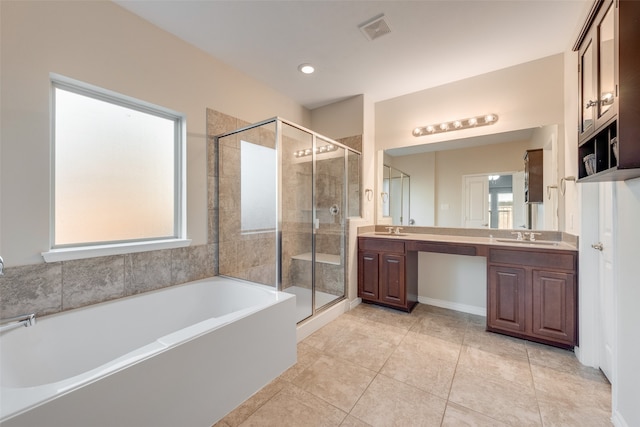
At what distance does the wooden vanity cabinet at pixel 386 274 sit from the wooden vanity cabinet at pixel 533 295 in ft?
2.50

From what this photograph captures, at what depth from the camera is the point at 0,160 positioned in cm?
136

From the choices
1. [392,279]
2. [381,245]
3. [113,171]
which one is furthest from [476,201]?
[113,171]

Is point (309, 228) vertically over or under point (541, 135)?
under

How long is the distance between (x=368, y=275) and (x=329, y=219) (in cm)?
82

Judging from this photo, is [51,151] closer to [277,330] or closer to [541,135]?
[277,330]

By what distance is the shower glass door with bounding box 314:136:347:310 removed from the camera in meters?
2.88

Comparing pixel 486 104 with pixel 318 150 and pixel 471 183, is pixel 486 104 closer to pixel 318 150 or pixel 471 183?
pixel 471 183

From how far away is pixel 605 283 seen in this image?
68.7 inches

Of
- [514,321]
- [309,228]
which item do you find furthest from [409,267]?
[309,228]

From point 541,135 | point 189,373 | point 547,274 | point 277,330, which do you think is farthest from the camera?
point 541,135

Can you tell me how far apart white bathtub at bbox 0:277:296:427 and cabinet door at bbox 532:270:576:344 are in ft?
6.62

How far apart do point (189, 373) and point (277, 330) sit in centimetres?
62

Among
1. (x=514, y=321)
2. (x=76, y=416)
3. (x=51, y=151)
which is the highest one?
(x=51, y=151)

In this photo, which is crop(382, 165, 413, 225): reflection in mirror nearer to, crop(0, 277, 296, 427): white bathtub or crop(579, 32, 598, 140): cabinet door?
crop(579, 32, 598, 140): cabinet door
